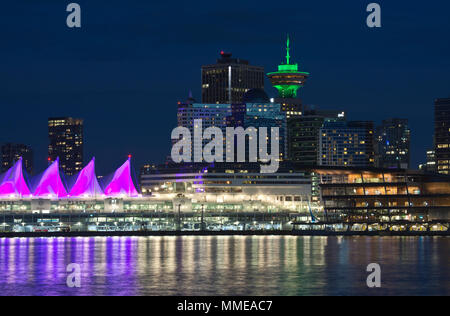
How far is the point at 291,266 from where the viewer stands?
10406 cm

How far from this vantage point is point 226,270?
10056 centimetres

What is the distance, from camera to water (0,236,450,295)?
8278 cm

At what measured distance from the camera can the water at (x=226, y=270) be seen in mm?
82775

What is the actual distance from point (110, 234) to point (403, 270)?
105893 millimetres
